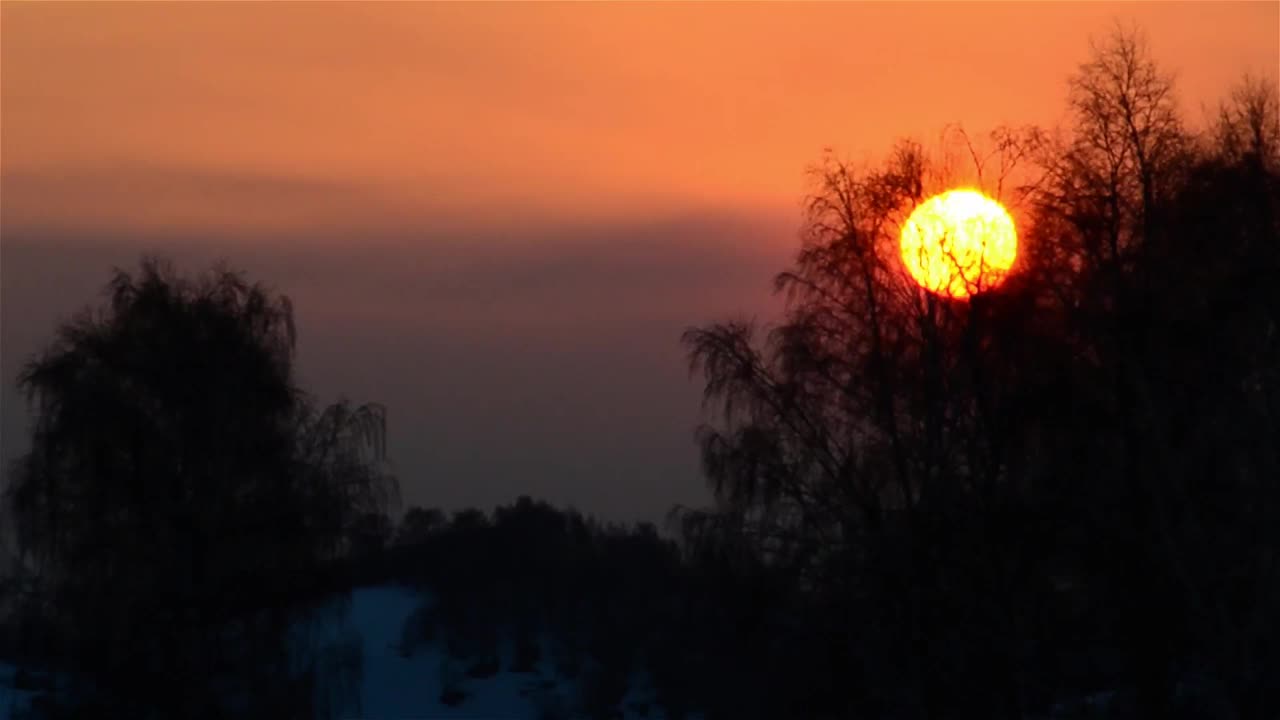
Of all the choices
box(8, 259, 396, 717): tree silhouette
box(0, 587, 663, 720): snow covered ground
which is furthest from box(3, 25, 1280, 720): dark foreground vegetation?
box(0, 587, 663, 720): snow covered ground

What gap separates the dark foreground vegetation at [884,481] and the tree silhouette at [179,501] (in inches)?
1.7

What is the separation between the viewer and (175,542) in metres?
30.7

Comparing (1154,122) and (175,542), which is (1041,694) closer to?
(1154,122)

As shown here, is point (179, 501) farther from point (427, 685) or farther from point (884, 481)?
point (427, 685)

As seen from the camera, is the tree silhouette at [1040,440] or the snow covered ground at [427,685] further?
the snow covered ground at [427,685]

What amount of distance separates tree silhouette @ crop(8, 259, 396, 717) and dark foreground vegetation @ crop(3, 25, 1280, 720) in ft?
0.14

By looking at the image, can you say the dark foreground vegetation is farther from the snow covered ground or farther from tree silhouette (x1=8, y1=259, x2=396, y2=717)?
the snow covered ground

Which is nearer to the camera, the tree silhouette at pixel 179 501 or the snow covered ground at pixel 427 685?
the tree silhouette at pixel 179 501

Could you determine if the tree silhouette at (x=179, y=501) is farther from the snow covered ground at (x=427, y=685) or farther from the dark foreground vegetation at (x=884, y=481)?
the snow covered ground at (x=427, y=685)

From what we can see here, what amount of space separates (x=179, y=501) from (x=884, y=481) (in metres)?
10.6

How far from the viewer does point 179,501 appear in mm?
31062

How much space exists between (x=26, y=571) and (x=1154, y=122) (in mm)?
17450

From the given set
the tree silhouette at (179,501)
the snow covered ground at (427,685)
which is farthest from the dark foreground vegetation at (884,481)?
the snow covered ground at (427,685)

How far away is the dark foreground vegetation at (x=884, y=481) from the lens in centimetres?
2944
